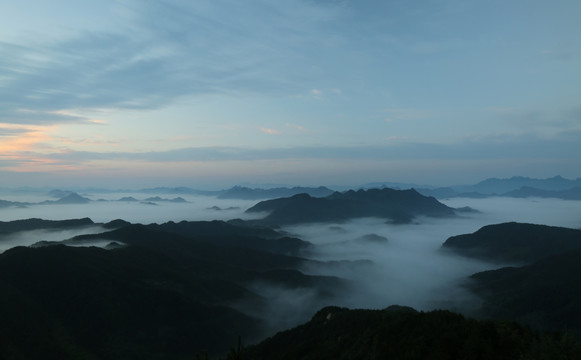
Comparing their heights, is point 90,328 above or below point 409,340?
below

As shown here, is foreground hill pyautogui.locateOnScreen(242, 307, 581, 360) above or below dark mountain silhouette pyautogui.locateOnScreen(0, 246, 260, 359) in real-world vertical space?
above

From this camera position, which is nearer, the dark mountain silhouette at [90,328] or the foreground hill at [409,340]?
the foreground hill at [409,340]

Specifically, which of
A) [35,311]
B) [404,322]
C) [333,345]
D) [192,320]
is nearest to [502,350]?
[404,322]

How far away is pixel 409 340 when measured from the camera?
271 ft

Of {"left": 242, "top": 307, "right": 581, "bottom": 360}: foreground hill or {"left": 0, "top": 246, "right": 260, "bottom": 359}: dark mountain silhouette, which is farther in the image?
{"left": 0, "top": 246, "right": 260, "bottom": 359}: dark mountain silhouette

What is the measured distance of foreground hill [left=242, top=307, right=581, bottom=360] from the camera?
2539 inches

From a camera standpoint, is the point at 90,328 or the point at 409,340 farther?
the point at 90,328

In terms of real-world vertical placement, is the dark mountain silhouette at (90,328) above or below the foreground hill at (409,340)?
below

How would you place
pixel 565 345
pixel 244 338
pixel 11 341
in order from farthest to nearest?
1. pixel 244 338
2. pixel 11 341
3. pixel 565 345

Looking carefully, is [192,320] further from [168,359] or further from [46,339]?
[46,339]

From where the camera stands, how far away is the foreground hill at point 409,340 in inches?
2539

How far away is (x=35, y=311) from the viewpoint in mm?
171750

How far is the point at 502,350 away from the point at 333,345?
54393mm

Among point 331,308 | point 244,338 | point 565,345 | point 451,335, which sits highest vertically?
point 565,345
